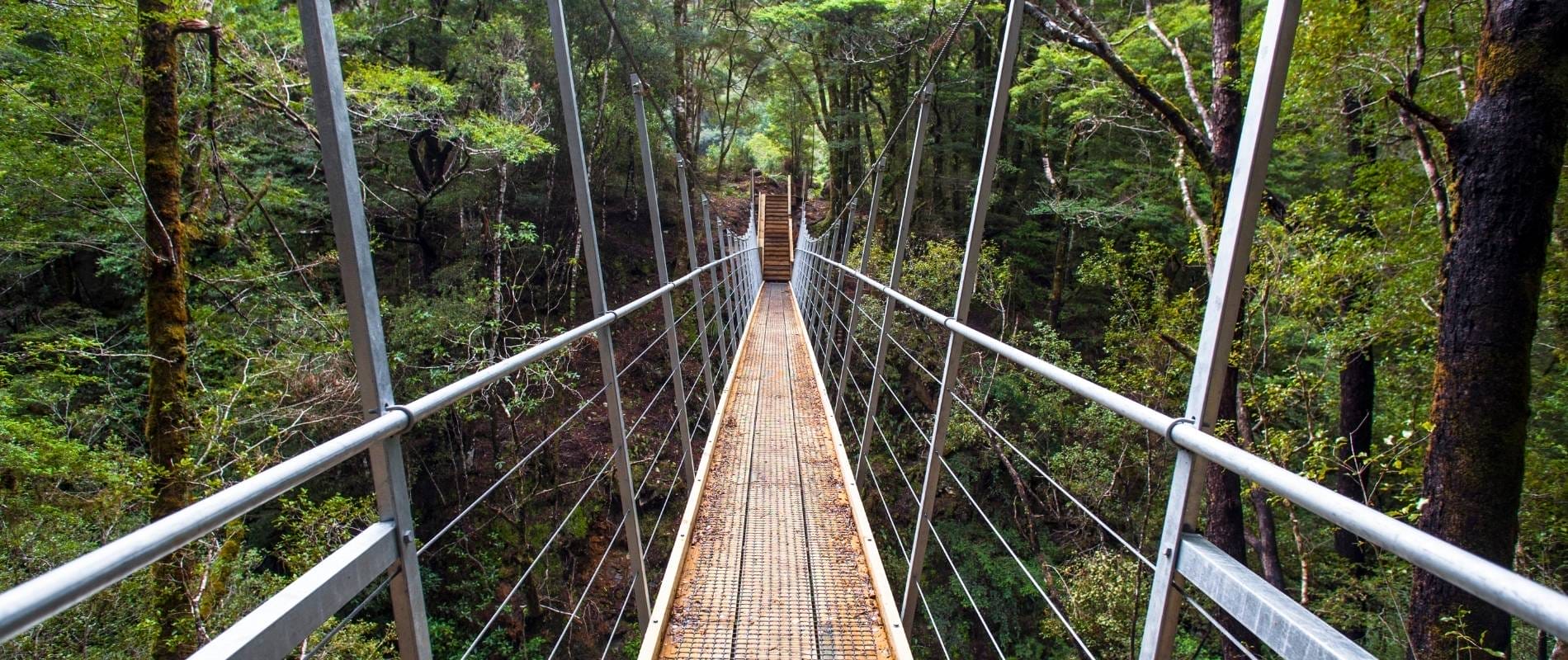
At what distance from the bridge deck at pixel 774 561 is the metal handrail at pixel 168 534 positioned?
1078 mm

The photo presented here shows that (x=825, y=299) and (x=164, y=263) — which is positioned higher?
(x=164, y=263)

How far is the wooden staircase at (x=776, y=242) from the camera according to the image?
15023 millimetres

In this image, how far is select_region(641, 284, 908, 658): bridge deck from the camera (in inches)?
65.8

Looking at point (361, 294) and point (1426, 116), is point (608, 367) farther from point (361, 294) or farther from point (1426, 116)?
point (1426, 116)

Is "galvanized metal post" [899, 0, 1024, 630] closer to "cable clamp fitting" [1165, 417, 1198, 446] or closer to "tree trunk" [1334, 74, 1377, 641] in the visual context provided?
"cable clamp fitting" [1165, 417, 1198, 446]

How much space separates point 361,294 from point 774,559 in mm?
1597

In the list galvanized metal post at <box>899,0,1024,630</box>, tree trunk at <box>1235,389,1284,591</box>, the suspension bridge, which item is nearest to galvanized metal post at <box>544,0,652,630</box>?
the suspension bridge

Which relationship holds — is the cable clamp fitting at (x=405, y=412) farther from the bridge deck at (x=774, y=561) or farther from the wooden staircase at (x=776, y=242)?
the wooden staircase at (x=776, y=242)

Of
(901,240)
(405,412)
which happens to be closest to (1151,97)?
(901,240)

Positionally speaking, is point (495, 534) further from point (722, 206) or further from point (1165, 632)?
point (722, 206)

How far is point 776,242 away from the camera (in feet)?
52.3

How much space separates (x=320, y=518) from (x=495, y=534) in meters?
3.28

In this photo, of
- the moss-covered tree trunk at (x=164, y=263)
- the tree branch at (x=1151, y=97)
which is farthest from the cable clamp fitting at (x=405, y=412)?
the tree branch at (x=1151, y=97)

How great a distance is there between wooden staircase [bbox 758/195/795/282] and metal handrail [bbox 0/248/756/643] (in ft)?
45.6
